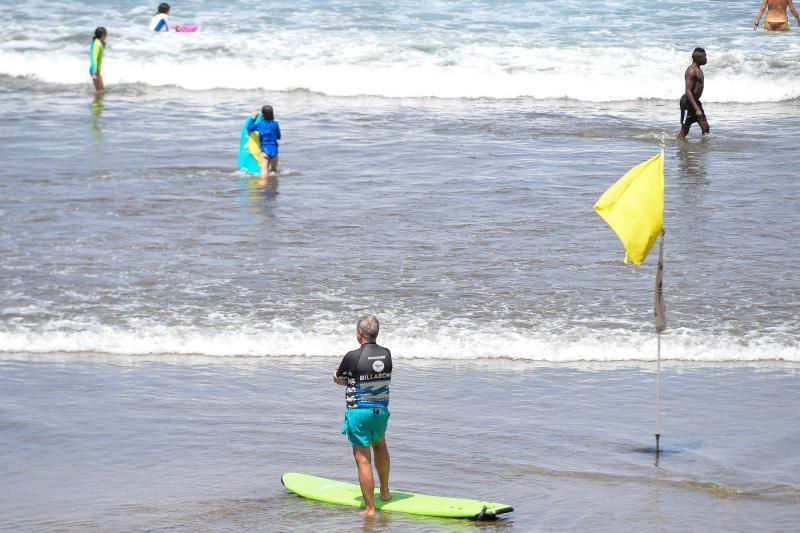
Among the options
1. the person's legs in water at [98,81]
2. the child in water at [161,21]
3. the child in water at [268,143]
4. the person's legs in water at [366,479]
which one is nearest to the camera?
the person's legs in water at [366,479]

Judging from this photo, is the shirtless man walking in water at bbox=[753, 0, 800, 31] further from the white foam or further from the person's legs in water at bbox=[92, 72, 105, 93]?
the person's legs in water at bbox=[92, 72, 105, 93]

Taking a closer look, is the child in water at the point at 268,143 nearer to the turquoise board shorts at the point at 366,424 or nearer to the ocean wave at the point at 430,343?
the ocean wave at the point at 430,343

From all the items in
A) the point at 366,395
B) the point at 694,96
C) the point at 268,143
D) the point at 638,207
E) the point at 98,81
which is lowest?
the point at 366,395

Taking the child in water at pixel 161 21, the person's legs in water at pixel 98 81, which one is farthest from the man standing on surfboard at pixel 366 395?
the child in water at pixel 161 21

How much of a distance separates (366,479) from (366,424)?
35cm

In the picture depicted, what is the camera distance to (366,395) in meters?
7.86

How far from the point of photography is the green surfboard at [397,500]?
297 inches

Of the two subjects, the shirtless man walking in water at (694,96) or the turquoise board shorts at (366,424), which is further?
the shirtless man walking in water at (694,96)

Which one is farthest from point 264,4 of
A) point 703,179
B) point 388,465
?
point 388,465

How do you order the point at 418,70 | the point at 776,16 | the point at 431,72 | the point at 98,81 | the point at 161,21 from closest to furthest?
the point at 98,81 → the point at 431,72 → the point at 418,70 → the point at 776,16 → the point at 161,21

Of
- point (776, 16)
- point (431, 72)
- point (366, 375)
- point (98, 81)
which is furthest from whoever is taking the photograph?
point (776, 16)

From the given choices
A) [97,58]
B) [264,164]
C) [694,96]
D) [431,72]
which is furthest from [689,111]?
[97,58]

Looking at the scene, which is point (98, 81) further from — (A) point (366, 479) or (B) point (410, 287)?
(A) point (366, 479)

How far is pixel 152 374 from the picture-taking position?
35.6 feet
